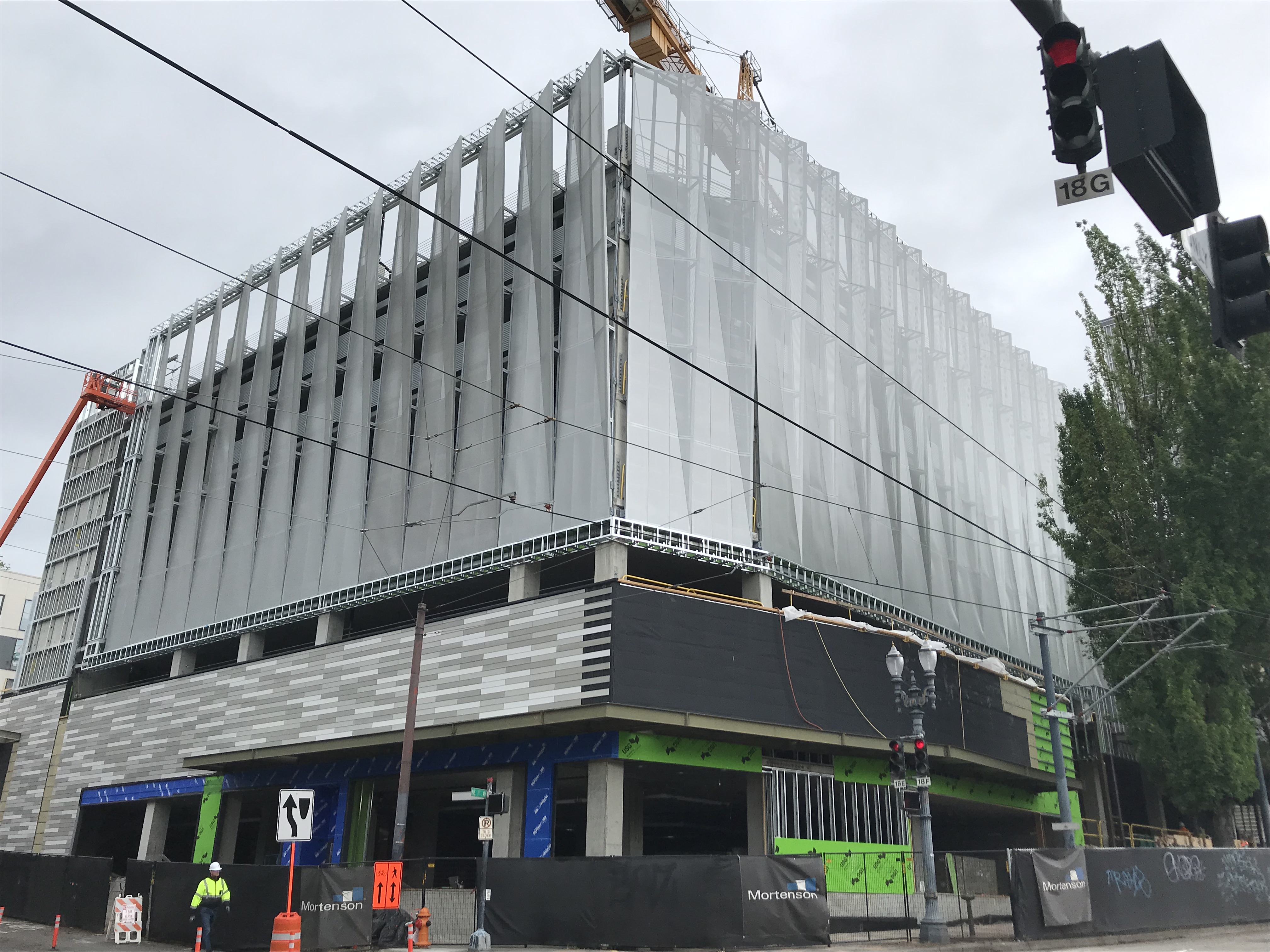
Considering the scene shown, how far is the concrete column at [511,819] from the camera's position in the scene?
94.9 feet

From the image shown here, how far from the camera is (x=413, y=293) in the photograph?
39.6 metres

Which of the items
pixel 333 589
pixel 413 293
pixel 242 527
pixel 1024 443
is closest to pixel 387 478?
pixel 333 589

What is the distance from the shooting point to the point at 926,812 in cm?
2139

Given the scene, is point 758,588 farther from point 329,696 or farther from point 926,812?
point 329,696

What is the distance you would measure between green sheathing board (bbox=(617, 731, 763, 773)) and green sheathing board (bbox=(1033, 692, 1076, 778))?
46.7ft

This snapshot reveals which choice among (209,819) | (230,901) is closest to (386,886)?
(230,901)

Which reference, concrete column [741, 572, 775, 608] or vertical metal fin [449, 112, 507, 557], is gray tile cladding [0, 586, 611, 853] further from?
concrete column [741, 572, 775, 608]

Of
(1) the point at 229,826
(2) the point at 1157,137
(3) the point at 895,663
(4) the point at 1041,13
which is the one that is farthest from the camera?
(1) the point at 229,826

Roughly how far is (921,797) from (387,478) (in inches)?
927

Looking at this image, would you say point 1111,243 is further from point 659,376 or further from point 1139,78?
point 1139,78

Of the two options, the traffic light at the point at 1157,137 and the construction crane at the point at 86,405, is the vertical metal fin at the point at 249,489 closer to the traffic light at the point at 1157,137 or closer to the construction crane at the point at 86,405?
the construction crane at the point at 86,405

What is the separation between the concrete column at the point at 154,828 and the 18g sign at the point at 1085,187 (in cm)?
4483

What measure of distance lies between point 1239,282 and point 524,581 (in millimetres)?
26963

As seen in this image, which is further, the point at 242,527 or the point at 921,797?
the point at 242,527
